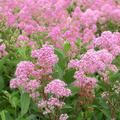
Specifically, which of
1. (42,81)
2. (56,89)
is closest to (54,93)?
(56,89)

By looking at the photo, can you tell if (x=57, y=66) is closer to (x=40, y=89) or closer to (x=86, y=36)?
(x=40, y=89)

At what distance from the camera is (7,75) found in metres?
3.23

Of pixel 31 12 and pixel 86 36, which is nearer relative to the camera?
pixel 86 36

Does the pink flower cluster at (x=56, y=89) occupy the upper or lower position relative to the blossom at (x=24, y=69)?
lower

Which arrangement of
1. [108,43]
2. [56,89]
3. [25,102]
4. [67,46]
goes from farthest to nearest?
[67,46]
[108,43]
[25,102]
[56,89]

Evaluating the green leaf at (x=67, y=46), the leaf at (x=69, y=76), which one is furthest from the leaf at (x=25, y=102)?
the green leaf at (x=67, y=46)

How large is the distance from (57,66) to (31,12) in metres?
2.42

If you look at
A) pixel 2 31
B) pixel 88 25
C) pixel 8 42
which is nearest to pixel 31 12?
pixel 88 25

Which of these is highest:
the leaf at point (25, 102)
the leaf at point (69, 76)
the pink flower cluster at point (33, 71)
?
the pink flower cluster at point (33, 71)

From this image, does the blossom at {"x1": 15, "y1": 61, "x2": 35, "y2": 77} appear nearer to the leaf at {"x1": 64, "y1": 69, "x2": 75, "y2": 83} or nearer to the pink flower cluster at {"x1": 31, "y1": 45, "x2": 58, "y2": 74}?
the pink flower cluster at {"x1": 31, "y1": 45, "x2": 58, "y2": 74}

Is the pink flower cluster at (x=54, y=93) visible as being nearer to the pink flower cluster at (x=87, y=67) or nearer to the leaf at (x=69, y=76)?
the pink flower cluster at (x=87, y=67)

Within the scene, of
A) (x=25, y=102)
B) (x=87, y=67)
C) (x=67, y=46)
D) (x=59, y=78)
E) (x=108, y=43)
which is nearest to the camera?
(x=87, y=67)

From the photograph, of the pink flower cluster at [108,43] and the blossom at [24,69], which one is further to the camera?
the pink flower cluster at [108,43]

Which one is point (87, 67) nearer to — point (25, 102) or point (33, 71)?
point (33, 71)
